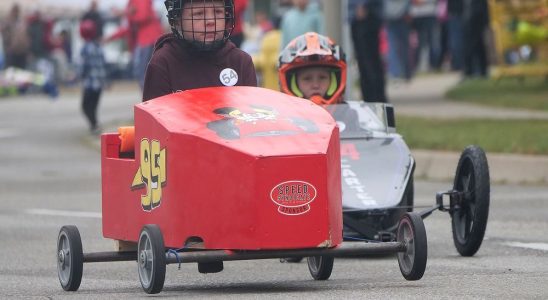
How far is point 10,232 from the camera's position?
11.8 metres

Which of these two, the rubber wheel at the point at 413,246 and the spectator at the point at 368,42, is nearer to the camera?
the rubber wheel at the point at 413,246

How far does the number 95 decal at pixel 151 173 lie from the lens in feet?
25.2

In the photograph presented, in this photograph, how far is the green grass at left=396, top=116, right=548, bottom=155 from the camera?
15117 mm

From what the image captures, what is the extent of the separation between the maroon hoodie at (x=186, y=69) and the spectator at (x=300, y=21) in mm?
9849

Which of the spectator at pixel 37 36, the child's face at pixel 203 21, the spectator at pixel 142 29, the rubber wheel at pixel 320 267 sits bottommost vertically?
the spectator at pixel 37 36

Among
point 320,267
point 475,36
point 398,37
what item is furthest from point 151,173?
point 398,37

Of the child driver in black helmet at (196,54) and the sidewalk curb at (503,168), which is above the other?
the child driver in black helmet at (196,54)

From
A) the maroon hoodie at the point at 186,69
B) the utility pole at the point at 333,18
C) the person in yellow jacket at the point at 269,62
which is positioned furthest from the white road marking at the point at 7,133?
the maroon hoodie at the point at 186,69

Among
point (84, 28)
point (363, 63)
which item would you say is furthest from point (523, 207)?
point (84, 28)

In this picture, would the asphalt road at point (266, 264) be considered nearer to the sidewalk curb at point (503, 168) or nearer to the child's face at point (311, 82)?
the sidewalk curb at point (503, 168)

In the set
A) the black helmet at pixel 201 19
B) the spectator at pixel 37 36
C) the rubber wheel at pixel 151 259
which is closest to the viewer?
the rubber wheel at pixel 151 259

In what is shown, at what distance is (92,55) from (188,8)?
520 inches

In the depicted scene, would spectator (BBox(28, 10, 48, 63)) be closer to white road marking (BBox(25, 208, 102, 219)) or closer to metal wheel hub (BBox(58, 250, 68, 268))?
white road marking (BBox(25, 208, 102, 219))

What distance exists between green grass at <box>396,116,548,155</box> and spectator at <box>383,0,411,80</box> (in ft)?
33.6
